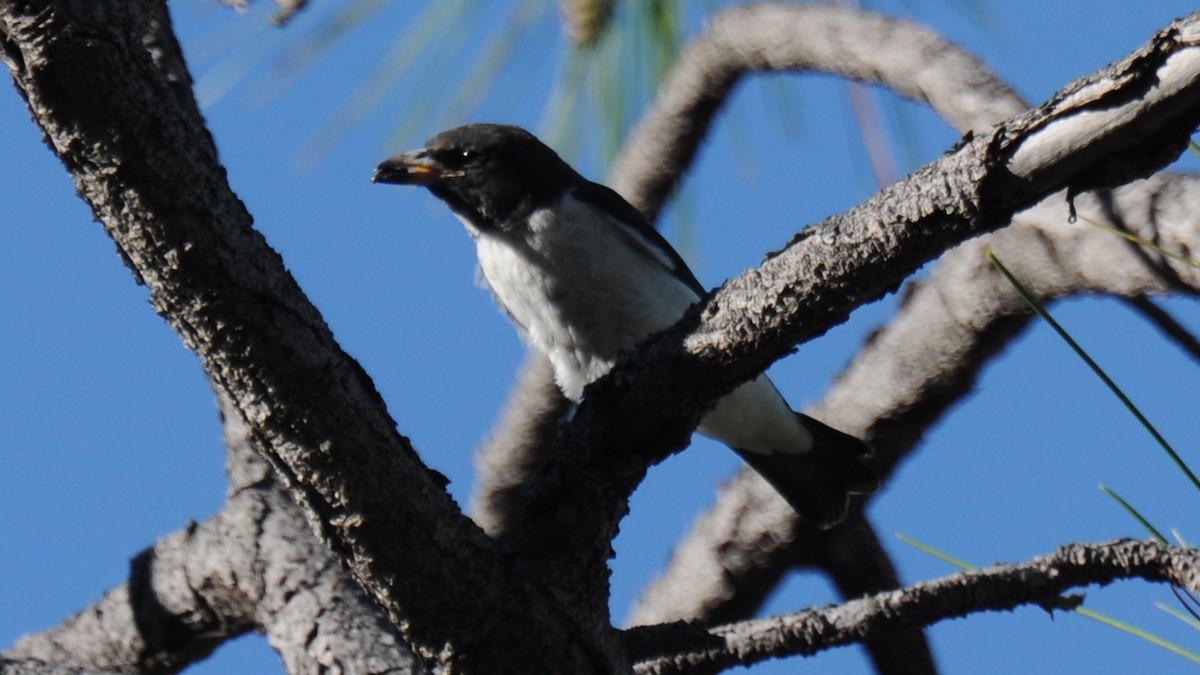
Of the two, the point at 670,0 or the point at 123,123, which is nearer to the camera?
the point at 123,123

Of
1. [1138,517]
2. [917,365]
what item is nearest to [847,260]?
[1138,517]

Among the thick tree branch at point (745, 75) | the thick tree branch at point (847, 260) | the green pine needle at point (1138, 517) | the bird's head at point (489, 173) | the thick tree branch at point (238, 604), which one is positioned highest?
the bird's head at point (489, 173)

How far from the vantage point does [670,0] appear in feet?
13.0

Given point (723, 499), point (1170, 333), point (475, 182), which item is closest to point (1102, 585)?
point (1170, 333)

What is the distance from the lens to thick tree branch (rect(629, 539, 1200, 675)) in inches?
89.5

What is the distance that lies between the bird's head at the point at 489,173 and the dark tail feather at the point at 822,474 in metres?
1.07

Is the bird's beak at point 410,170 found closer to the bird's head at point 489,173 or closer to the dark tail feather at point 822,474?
the bird's head at point 489,173

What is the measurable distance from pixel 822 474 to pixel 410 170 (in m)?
1.62

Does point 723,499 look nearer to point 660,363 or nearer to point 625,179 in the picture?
point 625,179

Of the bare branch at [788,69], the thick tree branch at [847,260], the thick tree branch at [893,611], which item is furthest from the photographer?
the bare branch at [788,69]

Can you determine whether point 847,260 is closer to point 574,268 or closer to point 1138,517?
point 1138,517

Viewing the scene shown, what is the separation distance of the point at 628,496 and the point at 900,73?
166 centimetres

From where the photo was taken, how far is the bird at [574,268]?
435 cm

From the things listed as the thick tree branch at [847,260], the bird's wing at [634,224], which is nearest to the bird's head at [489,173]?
the bird's wing at [634,224]
